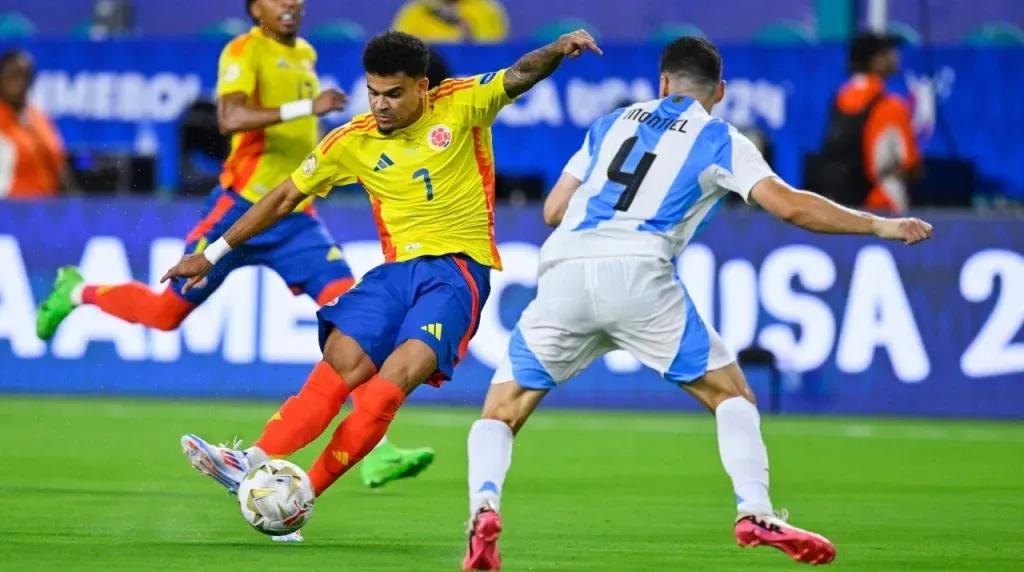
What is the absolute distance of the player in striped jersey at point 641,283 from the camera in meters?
Answer: 7.04

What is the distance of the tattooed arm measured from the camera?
7.65 m

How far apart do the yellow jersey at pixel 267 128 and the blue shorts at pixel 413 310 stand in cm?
219

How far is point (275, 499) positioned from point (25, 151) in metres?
9.75

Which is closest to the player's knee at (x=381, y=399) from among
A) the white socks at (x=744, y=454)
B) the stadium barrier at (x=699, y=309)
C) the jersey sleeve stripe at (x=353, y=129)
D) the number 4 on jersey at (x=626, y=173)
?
the jersey sleeve stripe at (x=353, y=129)

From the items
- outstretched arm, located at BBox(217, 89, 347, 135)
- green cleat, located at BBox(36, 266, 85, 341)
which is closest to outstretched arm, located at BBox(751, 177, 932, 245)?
outstretched arm, located at BBox(217, 89, 347, 135)

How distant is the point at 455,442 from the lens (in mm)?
12461

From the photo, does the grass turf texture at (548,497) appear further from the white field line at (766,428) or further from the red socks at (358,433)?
the red socks at (358,433)

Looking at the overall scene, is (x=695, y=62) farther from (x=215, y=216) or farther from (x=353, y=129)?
(x=215, y=216)

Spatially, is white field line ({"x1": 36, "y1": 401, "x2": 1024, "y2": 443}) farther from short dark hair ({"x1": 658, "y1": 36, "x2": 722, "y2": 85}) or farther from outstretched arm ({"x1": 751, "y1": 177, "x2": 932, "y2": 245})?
outstretched arm ({"x1": 751, "y1": 177, "x2": 932, "y2": 245})

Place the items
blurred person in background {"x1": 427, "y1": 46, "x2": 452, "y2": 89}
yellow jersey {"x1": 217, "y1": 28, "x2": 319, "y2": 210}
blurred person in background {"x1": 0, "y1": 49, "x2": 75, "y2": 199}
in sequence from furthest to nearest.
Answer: blurred person in background {"x1": 0, "y1": 49, "x2": 75, "y2": 199} → blurred person in background {"x1": 427, "y1": 46, "x2": 452, "y2": 89} → yellow jersey {"x1": 217, "y1": 28, "x2": 319, "y2": 210}

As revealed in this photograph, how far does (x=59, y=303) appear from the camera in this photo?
37.6 feet

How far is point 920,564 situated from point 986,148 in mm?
9043

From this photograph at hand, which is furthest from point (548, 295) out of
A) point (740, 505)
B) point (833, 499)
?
point (833, 499)

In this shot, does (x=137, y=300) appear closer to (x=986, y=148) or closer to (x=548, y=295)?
(x=548, y=295)
